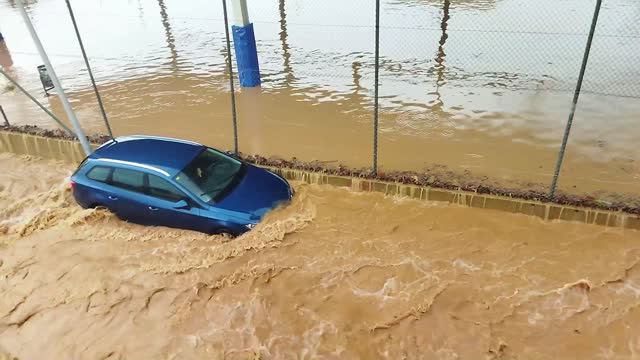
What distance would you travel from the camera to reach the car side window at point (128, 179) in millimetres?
7090

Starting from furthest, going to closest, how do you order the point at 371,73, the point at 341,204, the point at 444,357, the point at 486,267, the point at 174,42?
the point at 174,42 → the point at 371,73 → the point at 341,204 → the point at 486,267 → the point at 444,357

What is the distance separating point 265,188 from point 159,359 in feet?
9.28

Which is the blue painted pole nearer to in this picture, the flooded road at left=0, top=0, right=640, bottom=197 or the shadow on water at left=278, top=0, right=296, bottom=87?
the flooded road at left=0, top=0, right=640, bottom=197

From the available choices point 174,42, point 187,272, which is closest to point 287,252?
point 187,272

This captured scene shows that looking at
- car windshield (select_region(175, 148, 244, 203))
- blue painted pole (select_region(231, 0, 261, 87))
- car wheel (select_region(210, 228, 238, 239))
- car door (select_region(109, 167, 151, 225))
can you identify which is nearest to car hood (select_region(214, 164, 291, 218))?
car windshield (select_region(175, 148, 244, 203))

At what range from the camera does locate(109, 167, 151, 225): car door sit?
7.11 meters

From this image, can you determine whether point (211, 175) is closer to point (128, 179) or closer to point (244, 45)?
point (128, 179)

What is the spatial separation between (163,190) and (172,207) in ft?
0.94

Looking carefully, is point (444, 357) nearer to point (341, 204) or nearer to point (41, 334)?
point (341, 204)

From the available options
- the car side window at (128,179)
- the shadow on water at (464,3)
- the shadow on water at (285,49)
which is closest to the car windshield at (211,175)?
the car side window at (128,179)

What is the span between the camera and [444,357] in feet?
17.8

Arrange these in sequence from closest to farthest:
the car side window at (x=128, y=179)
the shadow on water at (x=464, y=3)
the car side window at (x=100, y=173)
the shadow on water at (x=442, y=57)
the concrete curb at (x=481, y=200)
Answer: the concrete curb at (x=481, y=200) < the car side window at (x=128, y=179) < the car side window at (x=100, y=173) < the shadow on water at (x=442, y=57) < the shadow on water at (x=464, y=3)

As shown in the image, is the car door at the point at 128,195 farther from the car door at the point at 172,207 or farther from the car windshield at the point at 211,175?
the car windshield at the point at 211,175

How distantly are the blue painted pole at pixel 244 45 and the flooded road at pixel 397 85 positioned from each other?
1.32ft
